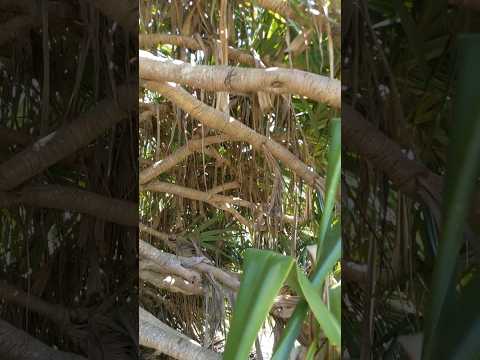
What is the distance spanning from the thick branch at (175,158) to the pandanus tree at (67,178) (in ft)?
0.45

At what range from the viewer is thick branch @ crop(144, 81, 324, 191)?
616mm

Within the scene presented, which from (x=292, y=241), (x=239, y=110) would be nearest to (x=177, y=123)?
(x=239, y=110)

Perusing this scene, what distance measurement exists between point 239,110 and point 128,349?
28 centimetres

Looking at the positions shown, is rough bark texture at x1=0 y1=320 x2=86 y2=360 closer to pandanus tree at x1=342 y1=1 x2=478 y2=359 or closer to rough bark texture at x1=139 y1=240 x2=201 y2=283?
rough bark texture at x1=139 y1=240 x2=201 y2=283

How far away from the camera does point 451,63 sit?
0.42 m

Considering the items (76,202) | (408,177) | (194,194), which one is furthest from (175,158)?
(408,177)

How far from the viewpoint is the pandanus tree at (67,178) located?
480 mm

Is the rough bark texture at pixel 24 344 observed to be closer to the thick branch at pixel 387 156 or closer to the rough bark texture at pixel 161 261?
the rough bark texture at pixel 161 261

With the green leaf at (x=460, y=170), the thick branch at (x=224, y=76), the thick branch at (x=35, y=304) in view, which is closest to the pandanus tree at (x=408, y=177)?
the green leaf at (x=460, y=170)

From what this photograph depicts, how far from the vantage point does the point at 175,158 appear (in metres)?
0.64

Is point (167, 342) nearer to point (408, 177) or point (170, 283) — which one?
point (170, 283)

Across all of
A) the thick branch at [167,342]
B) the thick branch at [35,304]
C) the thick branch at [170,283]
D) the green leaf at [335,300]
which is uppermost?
the thick branch at [35,304]

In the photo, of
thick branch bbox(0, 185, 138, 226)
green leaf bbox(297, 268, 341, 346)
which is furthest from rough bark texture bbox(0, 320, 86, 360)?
green leaf bbox(297, 268, 341, 346)

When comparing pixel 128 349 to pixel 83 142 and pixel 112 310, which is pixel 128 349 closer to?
pixel 112 310
